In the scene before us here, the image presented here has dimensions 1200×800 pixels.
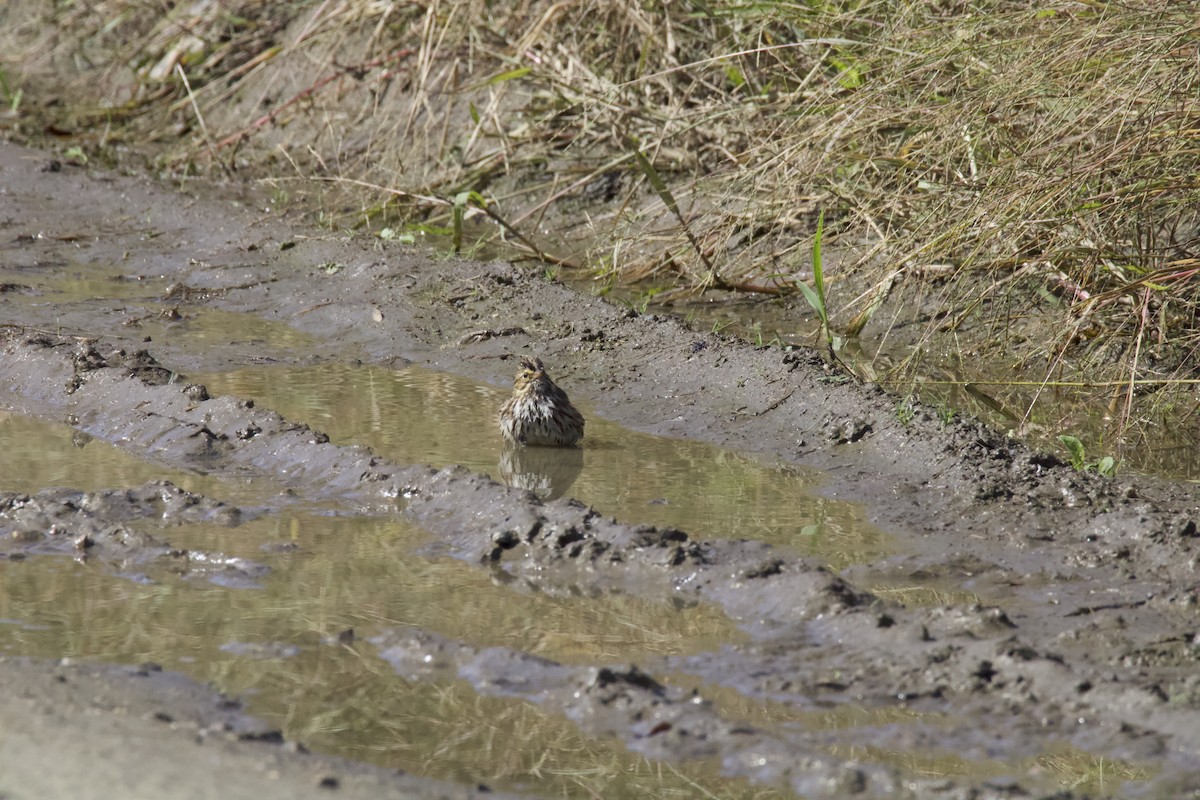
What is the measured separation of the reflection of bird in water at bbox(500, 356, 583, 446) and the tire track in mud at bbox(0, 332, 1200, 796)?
671 millimetres

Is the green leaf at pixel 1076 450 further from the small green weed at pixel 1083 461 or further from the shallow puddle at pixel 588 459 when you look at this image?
the shallow puddle at pixel 588 459

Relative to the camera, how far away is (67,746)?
2885 millimetres

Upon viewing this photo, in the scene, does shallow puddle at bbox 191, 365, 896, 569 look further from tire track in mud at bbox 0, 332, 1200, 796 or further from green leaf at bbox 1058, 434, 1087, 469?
green leaf at bbox 1058, 434, 1087, 469

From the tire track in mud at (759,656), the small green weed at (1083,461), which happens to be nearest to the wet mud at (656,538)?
the tire track in mud at (759,656)

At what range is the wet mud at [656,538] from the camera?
10.5 ft

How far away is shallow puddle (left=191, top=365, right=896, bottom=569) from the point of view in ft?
15.3

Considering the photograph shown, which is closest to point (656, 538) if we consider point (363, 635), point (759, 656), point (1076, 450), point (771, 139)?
point (759, 656)

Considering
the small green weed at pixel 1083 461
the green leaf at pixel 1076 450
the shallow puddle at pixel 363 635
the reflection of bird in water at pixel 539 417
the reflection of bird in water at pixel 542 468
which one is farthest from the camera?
the reflection of bird in water at pixel 539 417

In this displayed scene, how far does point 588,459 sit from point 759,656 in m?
1.98

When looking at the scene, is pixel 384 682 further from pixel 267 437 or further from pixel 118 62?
pixel 118 62

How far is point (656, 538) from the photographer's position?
4270mm

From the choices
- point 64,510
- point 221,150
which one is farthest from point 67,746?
point 221,150

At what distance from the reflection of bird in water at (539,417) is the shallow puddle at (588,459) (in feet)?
0.18

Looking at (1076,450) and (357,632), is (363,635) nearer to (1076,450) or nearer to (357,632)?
(357,632)
